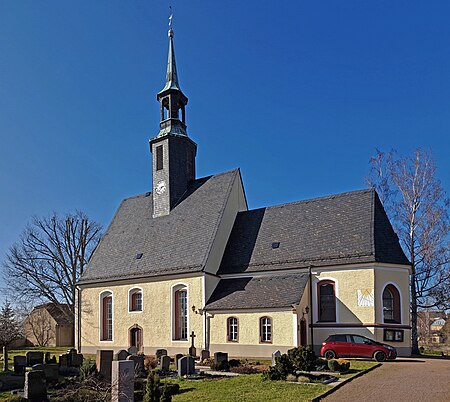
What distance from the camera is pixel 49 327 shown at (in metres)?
43.5

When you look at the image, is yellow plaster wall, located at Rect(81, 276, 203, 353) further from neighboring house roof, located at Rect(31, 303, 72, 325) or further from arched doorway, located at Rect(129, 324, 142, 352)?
neighboring house roof, located at Rect(31, 303, 72, 325)

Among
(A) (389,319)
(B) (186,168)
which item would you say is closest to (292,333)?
(A) (389,319)

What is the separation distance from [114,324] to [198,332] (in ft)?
22.5

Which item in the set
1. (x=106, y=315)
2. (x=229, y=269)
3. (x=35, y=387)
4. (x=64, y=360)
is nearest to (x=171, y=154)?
(x=229, y=269)

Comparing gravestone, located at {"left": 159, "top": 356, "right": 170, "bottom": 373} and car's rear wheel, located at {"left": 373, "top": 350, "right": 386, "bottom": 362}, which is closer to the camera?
gravestone, located at {"left": 159, "top": 356, "right": 170, "bottom": 373}

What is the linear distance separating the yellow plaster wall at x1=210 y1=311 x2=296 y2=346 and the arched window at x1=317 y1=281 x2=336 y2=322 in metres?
2.37

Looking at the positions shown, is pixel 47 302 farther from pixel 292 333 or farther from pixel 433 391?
pixel 433 391

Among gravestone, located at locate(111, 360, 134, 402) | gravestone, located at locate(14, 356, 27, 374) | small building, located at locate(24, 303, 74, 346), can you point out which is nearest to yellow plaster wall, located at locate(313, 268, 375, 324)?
gravestone, located at locate(14, 356, 27, 374)

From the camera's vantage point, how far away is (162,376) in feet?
58.1

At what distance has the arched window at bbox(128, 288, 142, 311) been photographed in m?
29.6

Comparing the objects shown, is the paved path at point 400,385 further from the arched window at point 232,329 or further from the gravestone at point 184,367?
the arched window at point 232,329

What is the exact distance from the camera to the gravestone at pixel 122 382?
10.7m

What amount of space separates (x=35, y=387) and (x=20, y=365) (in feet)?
27.0

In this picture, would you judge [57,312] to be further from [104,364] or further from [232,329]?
[104,364]
